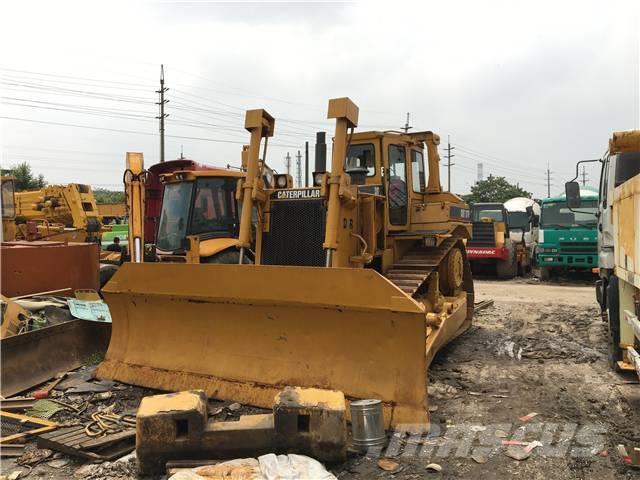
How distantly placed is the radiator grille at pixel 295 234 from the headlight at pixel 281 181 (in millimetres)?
324

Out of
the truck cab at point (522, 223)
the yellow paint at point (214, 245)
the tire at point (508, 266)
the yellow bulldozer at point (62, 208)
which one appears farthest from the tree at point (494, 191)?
the yellow paint at point (214, 245)

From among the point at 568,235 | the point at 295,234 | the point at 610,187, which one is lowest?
the point at 295,234

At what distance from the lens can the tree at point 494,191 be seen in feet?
146

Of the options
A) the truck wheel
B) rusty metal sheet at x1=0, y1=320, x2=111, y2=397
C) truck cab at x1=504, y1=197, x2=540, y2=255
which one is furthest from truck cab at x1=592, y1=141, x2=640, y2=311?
truck cab at x1=504, y1=197, x2=540, y2=255

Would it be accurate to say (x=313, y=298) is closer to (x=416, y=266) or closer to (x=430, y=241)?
(x=416, y=266)

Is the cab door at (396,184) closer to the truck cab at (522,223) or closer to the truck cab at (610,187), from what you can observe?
the truck cab at (610,187)

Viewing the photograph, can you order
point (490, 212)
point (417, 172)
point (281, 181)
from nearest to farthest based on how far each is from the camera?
point (281, 181) < point (417, 172) < point (490, 212)

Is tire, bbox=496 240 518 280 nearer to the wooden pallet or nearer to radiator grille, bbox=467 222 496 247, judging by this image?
radiator grille, bbox=467 222 496 247

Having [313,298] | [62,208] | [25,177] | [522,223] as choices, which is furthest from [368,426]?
[25,177]

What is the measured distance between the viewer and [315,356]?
4.30 m

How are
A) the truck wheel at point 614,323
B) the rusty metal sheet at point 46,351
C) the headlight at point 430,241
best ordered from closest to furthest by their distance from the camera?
1. the rusty metal sheet at point 46,351
2. the truck wheel at point 614,323
3. the headlight at point 430,241

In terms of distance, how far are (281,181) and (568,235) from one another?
1061cm

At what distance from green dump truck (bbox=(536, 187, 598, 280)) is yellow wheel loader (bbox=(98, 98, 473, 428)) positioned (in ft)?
27.9

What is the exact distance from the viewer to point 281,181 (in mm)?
5949
